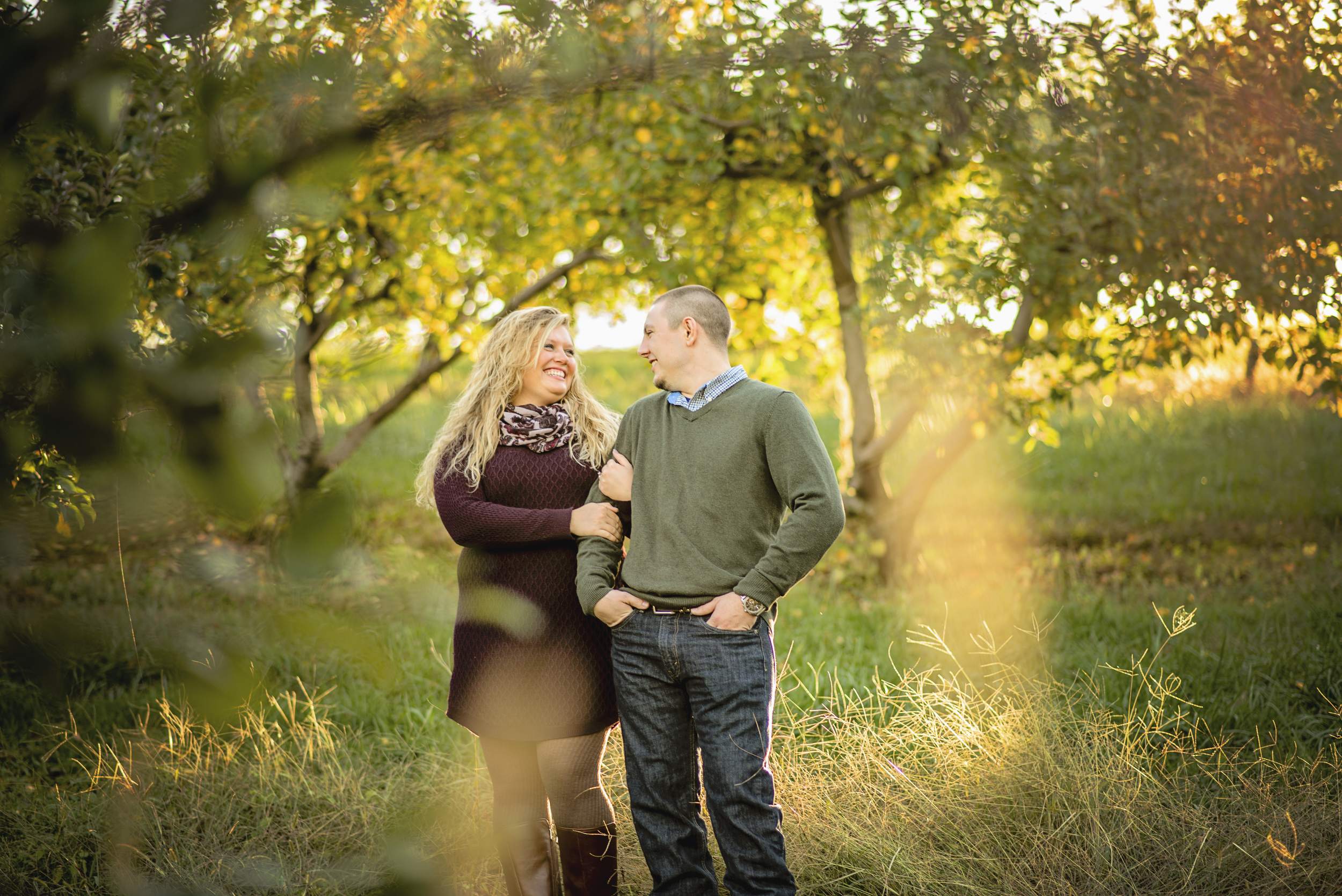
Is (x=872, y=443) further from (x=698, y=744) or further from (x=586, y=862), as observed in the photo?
(x=586, y=862)

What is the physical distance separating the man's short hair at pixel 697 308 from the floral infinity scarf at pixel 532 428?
19.3 inches

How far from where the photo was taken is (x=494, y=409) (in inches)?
111

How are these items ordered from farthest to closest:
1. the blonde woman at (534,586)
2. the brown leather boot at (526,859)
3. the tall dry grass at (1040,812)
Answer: the tall dry grass at (1040,812) → the brown leather boot at (526,859) → the blonde woman at (534,586)

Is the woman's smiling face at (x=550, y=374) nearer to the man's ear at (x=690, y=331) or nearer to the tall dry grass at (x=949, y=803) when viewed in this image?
the man's ear at (x=690, y=331)

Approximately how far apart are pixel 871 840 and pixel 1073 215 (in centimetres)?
354

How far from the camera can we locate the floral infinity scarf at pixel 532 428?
2.80 metres

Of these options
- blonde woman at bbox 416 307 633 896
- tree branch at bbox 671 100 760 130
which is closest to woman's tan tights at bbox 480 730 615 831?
blonde woman at bbox 416 307 633 896

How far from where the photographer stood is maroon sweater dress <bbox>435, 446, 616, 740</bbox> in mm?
2646

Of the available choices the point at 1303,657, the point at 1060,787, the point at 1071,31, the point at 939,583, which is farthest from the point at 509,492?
the point at 939,583

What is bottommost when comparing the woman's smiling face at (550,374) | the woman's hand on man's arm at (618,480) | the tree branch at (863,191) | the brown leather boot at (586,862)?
the brown leather boot at (586,862)

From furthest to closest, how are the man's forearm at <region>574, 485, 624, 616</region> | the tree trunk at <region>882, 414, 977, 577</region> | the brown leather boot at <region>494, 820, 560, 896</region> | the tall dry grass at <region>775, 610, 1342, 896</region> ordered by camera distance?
the tree trunk at <region>882, 414, 977, 577</region>
the tall dry grass at <region>775, 610, 1342, 896</region>
the brown leather boot at <region>494, 820, 560, 896</region>
the man's forearm at <region>574, 485, 624, 616</region>

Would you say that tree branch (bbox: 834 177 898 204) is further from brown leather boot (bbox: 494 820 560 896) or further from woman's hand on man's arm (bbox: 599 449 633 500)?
brown leather boot (bbox: 494 820 560 896)

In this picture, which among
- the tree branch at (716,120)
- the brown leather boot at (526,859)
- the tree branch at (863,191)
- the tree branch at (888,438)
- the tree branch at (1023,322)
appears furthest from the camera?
the tree branch at (888,438)

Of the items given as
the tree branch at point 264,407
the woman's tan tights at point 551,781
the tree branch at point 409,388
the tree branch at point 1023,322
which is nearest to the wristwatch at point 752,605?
the woman's tan tights at point 551,781
